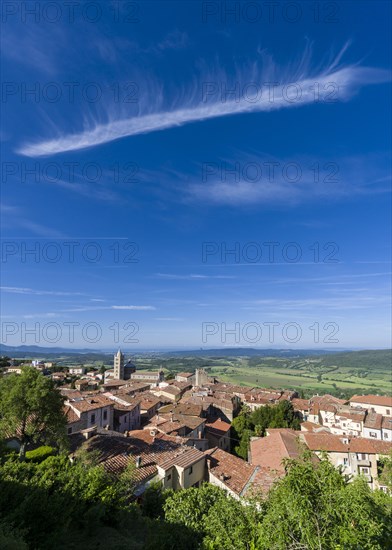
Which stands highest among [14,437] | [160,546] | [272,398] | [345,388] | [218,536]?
[218,536]

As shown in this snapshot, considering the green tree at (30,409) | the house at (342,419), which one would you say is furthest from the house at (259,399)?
the green tree at (30,409)

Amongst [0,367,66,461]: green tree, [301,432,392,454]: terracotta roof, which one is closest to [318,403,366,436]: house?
[301,432,392,454]: terracotta roof

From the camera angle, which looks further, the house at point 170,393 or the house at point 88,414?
the house at point 170,393

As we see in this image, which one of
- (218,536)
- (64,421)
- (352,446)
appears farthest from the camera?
(352,446)

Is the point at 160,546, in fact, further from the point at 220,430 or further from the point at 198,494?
the point at 220,430

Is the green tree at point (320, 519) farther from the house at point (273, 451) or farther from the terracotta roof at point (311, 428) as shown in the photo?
the terracotta roof at point (311, 428)

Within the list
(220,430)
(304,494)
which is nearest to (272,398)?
(220,430)
